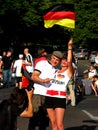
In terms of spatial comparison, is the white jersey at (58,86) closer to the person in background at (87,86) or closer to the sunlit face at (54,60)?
the sunlit face at (54,60)

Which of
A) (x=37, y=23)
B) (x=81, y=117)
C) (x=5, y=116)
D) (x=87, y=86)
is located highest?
(x=37, y=23)

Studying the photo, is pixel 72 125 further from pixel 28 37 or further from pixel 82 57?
pixel 82 57

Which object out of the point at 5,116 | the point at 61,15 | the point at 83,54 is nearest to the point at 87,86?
the point at 61,15

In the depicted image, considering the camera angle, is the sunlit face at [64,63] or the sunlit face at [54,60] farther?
the sunlit face at [64,63]

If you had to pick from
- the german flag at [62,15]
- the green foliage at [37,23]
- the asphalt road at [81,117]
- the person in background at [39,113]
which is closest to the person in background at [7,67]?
the asphalt road at [81,117]

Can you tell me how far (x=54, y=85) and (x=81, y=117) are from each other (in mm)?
5157

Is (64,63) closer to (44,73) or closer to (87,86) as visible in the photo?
(44,73)

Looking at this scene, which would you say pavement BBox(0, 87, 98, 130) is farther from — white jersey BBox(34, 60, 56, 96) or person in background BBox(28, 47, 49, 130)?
white jersey BBox(34, 60, 56, 96)

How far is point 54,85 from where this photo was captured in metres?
8.87

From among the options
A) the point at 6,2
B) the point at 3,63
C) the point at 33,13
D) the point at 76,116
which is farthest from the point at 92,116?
the point at 33,13

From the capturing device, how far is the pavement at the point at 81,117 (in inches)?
479

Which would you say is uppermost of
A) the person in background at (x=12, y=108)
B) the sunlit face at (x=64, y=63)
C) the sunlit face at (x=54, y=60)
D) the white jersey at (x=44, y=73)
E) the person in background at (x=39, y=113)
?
the sunlit face at (x=54, y=60)

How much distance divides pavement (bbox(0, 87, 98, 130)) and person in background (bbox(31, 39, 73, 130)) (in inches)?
119

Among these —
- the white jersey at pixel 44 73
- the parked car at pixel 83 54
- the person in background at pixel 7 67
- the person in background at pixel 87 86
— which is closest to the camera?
the white jersey at pixel 44 73
